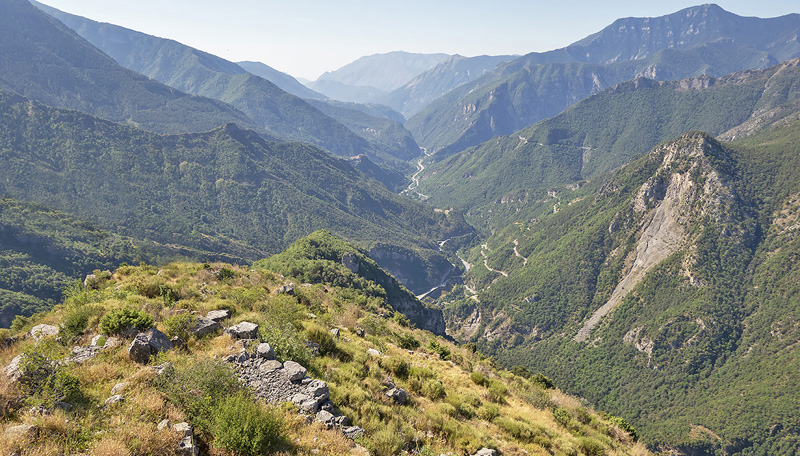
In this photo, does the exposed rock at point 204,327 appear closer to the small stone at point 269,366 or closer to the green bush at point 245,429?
the small stone at point 269,366

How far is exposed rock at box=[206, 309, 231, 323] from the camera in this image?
64.8 feet

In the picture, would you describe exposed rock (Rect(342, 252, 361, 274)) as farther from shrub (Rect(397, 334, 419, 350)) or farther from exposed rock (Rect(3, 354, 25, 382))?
exposed rock (Rect(3, 354, 25, 382))

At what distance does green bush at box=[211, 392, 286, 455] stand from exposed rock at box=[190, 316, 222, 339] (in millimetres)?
8053

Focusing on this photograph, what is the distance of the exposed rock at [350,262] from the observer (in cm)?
11969

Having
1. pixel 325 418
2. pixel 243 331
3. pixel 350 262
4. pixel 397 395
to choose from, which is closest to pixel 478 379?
pixel 397 395

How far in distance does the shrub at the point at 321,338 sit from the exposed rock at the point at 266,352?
14.7ft

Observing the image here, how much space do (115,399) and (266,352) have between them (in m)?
5.25

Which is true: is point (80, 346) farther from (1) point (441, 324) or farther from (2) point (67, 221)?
(2) point (67, 221)

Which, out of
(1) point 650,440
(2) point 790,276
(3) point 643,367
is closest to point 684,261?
(2) point 790,276

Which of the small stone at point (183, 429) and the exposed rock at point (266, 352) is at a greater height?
the small stone at point (183, 429)

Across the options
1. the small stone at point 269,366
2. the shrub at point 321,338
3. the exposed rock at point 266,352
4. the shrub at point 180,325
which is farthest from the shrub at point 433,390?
the shrub at point 180,325

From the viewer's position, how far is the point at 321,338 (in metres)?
20.3

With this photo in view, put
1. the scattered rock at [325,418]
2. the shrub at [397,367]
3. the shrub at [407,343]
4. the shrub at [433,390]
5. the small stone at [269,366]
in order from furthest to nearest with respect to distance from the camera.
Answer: the shrub at [407,343]
the shrub at [397,367]
the shrub at [433,390]
the small stone at [269,366]
the scattered rock at [325,418]

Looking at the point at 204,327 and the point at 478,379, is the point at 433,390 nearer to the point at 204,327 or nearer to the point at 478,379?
the point at 478,379
